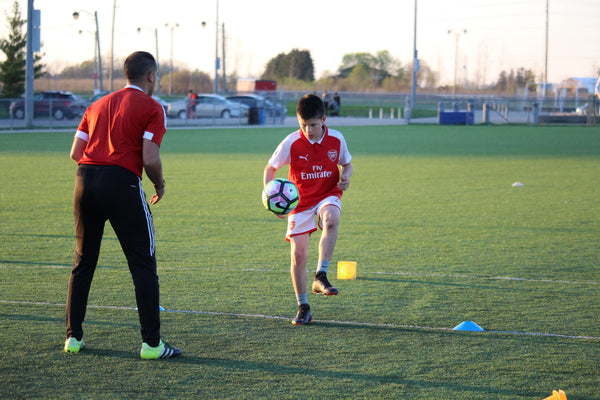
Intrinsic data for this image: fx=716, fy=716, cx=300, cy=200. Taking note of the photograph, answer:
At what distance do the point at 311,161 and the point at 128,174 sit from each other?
6.04 feet

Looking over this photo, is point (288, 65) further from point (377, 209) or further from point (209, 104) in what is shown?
point (377, 209)

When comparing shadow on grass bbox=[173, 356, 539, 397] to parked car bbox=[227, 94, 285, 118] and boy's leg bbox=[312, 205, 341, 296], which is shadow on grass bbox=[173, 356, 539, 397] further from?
parked car bbox=[227, 94, 285, 118]

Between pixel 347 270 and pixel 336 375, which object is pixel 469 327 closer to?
pixel 336 375

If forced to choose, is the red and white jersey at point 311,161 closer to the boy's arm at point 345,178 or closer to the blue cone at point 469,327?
the boy's arm at point 345,178

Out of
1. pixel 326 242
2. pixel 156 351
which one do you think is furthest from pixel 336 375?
pixel 326 242

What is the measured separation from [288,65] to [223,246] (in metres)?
129

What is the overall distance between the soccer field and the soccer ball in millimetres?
844

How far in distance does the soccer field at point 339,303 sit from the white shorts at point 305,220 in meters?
0.65

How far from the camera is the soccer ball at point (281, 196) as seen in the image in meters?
5.54

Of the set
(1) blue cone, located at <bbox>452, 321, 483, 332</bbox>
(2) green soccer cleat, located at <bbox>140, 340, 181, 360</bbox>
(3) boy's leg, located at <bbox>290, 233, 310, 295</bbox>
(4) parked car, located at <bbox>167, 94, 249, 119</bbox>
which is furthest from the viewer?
(4) parked car, located at <bbox>167, 94, 249, 119</bbox>

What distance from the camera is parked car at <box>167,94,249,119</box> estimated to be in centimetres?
4362

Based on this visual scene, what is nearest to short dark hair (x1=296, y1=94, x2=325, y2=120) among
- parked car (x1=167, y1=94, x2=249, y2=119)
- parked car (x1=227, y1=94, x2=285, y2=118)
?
parked car (x1=167, y1=94, x2=249, y2=119)

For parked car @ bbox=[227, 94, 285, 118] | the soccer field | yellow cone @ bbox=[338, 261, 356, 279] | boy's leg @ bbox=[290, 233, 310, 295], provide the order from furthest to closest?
parked car @ bbox=[227, 94, 285, 118], yellow cone @ bbox=[338, 261, 356, 279], boy's leg @ bbox=[290, 233, 310, 295], the soccer field

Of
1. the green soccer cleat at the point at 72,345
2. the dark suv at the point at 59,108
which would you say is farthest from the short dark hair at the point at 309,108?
the dark suv at the point at 59,108
